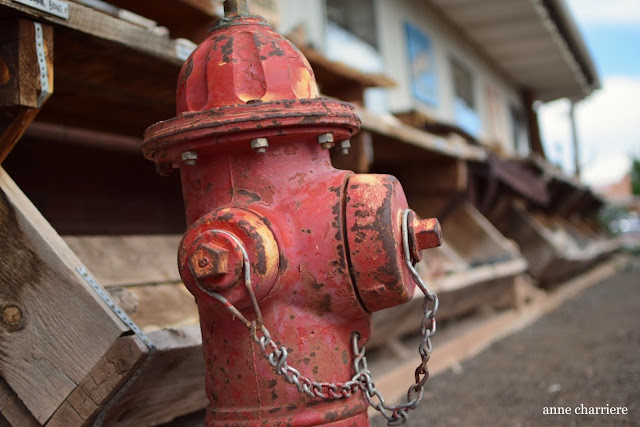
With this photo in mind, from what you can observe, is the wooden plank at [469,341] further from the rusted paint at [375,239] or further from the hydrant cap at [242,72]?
the hydrant cap at [242,72]

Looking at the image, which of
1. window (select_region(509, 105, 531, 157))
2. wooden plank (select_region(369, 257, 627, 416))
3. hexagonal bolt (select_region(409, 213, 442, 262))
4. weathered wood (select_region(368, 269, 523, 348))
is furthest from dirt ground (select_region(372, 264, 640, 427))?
window (select_region(509, 105, 531, 157))

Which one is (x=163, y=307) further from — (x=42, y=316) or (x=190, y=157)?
(x=190, y=157)

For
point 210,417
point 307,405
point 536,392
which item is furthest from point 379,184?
point 536,392

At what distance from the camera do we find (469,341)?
4.19 meters

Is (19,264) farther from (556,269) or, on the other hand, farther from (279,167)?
(556,269)

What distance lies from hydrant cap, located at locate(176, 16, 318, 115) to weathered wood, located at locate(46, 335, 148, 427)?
1.63 feet

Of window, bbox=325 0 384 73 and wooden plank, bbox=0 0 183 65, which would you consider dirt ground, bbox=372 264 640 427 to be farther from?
window, bbox=325 0 384 73

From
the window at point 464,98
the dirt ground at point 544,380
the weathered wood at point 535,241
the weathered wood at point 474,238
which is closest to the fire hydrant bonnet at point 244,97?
the dirt ground at point 544,380

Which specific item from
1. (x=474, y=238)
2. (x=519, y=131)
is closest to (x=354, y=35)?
(x=474, y=238)

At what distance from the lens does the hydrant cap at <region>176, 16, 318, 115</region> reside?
1378mm

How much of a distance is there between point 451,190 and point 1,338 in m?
3.49

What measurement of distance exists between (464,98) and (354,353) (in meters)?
8.13

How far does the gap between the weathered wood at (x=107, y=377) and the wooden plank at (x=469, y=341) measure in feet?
4.97

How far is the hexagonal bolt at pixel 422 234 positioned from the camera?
136 cm
